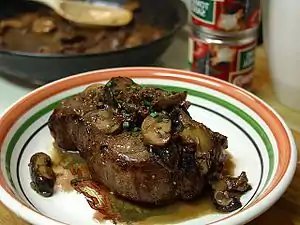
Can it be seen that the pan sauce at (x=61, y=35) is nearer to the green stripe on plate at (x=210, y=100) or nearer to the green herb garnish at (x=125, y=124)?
the green stripe on plate at (x=210, y=100)

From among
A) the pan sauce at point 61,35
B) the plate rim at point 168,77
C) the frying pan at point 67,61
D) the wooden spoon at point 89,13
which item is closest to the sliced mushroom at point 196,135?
the plate rim at point 168,77

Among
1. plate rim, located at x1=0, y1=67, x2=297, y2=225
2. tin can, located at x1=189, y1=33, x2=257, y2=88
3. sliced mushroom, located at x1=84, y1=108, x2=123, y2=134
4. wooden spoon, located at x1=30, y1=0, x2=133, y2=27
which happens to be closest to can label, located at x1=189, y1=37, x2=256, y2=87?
tin can, located at x1=189, y1=33, x2=257, y2=88

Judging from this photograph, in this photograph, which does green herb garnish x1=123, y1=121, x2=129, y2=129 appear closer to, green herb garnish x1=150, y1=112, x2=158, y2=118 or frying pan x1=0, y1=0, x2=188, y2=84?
green herb garnish x1=150, y1=112, x2=158, y2=118

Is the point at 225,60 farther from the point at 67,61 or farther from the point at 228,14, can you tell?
the point at 67,61

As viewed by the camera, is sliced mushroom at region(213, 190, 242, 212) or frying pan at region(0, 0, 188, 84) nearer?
sliced mushroom at region(213, 190, 242, 212)

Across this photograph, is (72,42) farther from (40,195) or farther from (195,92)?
(40,195)

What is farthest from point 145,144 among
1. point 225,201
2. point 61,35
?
point 61,35
